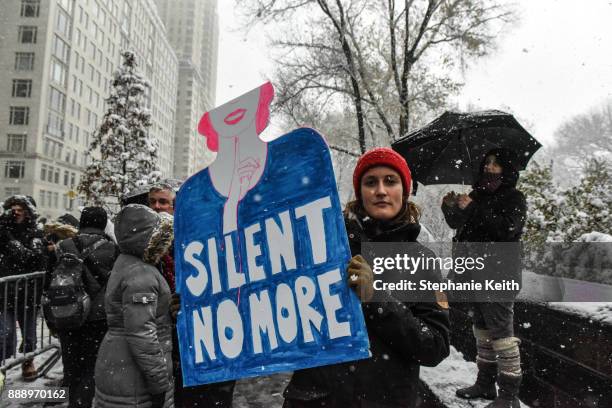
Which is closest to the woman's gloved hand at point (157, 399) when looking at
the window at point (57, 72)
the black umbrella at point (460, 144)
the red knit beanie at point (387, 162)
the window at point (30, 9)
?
the red knit beanie at point (387, 162)

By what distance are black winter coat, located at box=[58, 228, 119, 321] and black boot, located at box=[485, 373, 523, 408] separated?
319 centimetres

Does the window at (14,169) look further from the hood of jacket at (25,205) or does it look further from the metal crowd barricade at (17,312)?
the metal crowd barricade at (17,312)

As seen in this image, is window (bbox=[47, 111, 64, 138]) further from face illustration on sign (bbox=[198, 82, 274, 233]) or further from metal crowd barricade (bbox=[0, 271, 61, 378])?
face illustration on sign (bbox=[198, 82, 274, 233])

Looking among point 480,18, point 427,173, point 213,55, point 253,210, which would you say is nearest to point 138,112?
point 480,18

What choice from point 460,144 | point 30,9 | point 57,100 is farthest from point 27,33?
point 460,144

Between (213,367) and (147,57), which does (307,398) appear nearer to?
(213,367)

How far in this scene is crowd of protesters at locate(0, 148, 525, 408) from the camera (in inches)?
59.6

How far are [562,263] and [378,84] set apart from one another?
8.99 m

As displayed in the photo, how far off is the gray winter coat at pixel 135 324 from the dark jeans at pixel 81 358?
3.18 feet

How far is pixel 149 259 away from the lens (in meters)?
2.49

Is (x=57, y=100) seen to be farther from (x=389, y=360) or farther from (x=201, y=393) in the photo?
(x=389, y=360)

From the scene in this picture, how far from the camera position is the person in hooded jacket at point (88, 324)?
3.15m

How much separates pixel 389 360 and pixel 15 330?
442 cm

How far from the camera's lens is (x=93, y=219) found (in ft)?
11.0
